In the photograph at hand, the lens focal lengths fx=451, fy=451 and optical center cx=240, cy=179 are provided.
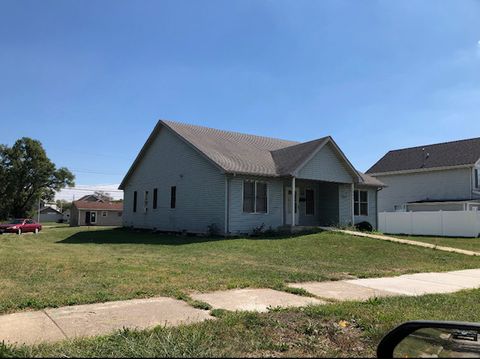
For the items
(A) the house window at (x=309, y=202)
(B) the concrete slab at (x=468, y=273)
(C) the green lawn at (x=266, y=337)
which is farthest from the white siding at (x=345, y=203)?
(C) the green lawn at (x=266, y=337)

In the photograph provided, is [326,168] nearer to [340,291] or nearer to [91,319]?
[340,291]

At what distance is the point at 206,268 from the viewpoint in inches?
426

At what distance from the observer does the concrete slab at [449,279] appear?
995 cm

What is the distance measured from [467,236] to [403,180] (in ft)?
44.3

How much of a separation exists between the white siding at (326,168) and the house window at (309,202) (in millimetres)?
2541

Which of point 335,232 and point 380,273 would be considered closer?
point 380,273


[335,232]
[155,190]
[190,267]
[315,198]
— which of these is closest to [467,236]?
[315,198]

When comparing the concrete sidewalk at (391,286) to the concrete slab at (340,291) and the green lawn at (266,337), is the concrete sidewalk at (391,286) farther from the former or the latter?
the green lawn at (266,337)

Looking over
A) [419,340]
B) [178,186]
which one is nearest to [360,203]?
[178,186]

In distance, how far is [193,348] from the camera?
405 centimetres

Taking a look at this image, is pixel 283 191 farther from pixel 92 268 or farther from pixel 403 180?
pixel 403 180

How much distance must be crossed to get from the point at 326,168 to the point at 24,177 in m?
55.0

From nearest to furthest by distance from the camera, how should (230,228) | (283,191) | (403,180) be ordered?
(230,228), (283,191), (403,180)

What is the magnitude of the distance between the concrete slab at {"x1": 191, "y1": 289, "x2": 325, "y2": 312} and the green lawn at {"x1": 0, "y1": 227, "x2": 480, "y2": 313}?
0.41 meters
